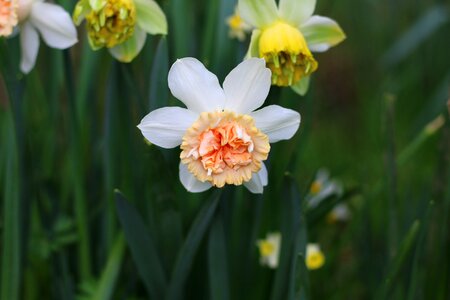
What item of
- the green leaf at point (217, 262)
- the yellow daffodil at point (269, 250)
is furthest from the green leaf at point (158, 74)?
the yellow daffodil at point (269, 250)

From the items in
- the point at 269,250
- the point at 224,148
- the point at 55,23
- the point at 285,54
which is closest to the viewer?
the point at 224,148

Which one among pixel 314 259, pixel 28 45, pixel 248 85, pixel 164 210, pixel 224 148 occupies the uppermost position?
pixel 28 45

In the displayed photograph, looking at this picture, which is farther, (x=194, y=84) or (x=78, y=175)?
(x=78, y=175)

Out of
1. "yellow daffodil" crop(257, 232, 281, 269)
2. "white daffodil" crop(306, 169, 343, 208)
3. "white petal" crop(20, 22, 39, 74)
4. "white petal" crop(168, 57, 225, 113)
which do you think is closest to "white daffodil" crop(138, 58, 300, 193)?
"white petal" crop(168, 57, 225, 113)

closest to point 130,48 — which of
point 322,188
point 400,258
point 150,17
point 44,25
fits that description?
point 150,17

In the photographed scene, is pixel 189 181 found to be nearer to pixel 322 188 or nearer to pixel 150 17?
pixel 150 17

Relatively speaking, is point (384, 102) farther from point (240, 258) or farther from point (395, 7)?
point (395, 7)
